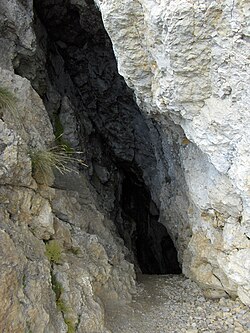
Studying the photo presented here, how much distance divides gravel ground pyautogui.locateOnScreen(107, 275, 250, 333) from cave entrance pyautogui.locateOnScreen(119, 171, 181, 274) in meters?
5.32

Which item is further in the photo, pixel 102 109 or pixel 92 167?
pixel 102 109

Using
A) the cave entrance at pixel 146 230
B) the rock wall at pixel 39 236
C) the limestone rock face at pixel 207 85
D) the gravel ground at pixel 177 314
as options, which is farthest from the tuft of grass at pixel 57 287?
the cave entrance at pixel 146 230

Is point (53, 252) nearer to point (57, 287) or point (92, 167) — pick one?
point (57, 287)

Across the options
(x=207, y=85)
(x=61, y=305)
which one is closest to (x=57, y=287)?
(x=61, y=305)

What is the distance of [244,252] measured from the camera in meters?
4.73

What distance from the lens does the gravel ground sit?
506 cm

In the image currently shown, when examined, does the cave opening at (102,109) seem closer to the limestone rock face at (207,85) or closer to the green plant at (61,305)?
the limestone rock face at (207,85)

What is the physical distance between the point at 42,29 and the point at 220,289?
7190 mm

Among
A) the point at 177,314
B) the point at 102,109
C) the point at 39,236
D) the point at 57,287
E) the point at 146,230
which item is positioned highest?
the point at 102,109

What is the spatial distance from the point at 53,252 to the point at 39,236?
0.30m

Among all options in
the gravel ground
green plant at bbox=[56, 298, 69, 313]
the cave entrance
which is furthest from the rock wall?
the cave entrance

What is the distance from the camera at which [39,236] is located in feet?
16.5

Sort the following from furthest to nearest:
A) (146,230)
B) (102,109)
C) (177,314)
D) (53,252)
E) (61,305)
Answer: (146,230) → (102,109) → (177,314) → (53,252) → (61,305)

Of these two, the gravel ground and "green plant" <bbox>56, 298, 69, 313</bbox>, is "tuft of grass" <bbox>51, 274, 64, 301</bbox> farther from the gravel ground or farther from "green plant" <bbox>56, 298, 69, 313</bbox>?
the gravel ground
